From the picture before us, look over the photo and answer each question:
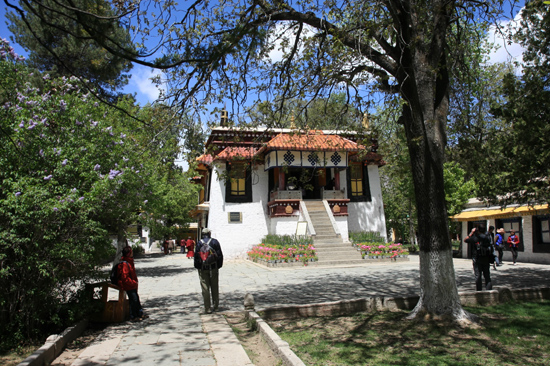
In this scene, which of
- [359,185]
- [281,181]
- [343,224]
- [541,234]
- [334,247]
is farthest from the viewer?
[359,185]

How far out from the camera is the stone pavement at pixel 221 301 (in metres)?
5.48

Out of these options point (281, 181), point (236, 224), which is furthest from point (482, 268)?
point (236, 224)

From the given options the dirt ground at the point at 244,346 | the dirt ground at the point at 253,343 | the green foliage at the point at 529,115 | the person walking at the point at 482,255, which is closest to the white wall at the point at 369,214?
the green foliage at the point at 529,115

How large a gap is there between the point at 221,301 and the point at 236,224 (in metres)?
14.9

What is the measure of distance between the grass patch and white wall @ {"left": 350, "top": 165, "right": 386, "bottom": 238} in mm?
18790

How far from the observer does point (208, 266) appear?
8.36 m

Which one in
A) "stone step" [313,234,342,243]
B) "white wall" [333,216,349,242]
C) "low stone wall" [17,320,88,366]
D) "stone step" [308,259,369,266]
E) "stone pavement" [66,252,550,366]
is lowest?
"stone step" [308,259,369,266]

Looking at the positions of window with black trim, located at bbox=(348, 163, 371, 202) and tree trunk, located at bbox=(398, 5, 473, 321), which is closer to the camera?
tree trunk, located at bbox=(398, 5, 473, 321)

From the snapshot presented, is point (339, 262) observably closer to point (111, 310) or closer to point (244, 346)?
point (111, 310)

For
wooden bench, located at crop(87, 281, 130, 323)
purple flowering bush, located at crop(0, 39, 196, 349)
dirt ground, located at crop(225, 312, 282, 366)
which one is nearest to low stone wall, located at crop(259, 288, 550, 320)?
dirt ground, located at crop(225, 312, 282, 366)

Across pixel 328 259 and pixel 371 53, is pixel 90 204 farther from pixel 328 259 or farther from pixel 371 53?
pixel 328 259

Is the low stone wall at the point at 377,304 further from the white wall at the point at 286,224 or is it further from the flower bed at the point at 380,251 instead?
the white wall at the point at 286,224

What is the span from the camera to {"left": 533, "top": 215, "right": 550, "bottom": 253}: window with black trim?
60.5ft

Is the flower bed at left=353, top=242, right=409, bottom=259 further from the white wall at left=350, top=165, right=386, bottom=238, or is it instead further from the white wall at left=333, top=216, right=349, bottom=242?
the white wall at left=350, top=165, right=386, bottom=238
